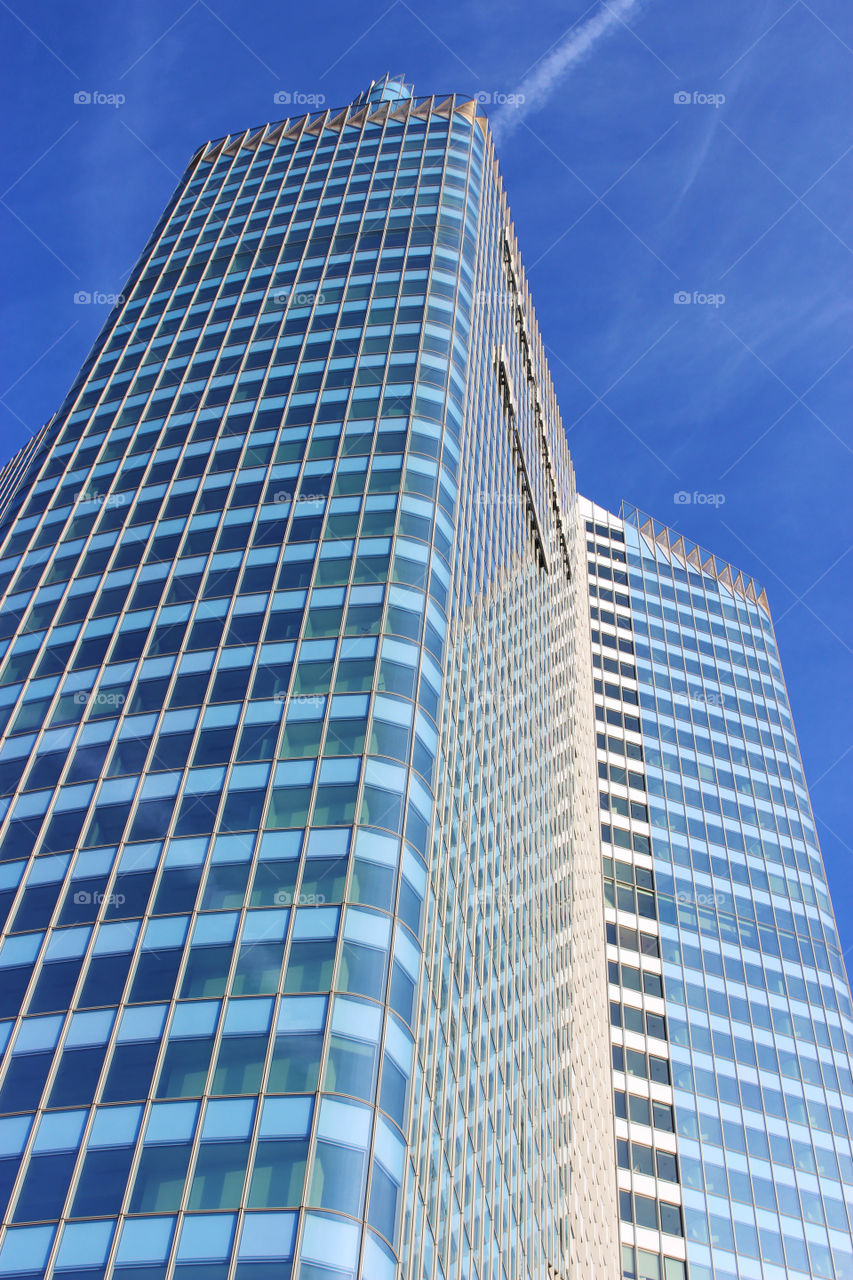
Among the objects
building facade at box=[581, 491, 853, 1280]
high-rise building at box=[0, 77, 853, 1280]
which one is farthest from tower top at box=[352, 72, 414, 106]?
building facade at box=[581, 491, 853, 1280]

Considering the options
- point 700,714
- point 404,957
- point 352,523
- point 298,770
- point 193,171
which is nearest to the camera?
point 404,957

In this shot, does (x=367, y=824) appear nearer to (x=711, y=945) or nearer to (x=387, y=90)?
(x=711, y=945)

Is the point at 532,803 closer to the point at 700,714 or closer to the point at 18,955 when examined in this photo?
the point at 18,955

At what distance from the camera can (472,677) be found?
53969 millimetres

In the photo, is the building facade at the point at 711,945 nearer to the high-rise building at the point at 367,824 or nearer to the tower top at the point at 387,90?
the high-rise building at the point at 367,824

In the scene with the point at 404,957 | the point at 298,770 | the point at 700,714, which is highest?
the point at 700,714

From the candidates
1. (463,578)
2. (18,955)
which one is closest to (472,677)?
(463,578)

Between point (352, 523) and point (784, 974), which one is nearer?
point (352, 523)

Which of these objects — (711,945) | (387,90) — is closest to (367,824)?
(711,945)

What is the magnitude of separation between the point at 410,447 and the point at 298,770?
62.8ft

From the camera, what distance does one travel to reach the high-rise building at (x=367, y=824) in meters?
33.9

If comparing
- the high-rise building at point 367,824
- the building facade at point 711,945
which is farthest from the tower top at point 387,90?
the building facade at point 711,945

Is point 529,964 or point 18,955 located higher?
point 529,964

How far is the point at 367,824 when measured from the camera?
40.3 m
